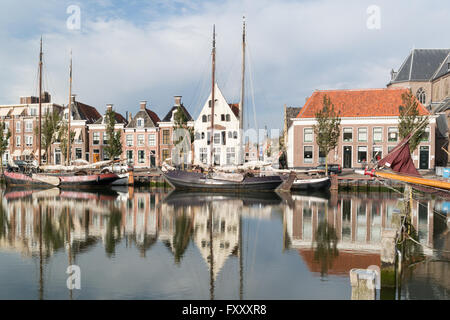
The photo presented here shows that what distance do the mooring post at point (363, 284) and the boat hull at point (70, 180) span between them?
36.4 m

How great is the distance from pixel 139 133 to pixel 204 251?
45368mm

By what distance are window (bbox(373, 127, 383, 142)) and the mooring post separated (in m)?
42.5

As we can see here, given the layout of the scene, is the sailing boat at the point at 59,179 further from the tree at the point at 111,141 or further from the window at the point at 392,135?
the window at the point at 392,135

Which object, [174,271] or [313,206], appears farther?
[313,206]

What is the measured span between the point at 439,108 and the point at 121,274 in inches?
2246

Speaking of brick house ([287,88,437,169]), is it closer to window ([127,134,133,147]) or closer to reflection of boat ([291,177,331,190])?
reflection of boat ([291,177,331,190])

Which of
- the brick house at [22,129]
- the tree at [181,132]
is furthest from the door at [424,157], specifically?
the brick house at [22,129]

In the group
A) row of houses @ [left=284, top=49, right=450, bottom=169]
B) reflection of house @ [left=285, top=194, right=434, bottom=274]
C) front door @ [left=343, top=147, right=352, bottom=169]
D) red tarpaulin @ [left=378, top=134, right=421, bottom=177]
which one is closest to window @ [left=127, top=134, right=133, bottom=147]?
row of houses @ [left=284, top=49, right=450, bottom=169]

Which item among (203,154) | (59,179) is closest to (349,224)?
(59,179)

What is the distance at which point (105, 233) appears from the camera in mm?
Result: 17516

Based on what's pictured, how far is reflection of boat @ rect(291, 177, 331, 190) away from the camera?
117ft

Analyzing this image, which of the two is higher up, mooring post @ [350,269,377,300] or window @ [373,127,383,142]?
window @ [373,127,383,142]
